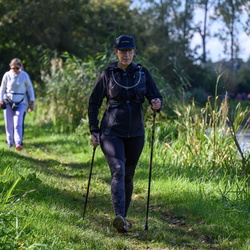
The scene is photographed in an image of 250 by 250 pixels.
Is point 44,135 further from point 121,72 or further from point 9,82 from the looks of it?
point 121,72

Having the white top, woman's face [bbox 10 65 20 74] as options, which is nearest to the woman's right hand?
the white top

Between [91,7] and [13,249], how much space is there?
28615 mm

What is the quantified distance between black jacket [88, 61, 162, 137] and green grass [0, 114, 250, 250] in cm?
101

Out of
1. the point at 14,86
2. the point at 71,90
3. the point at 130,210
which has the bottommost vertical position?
the point at 130,210

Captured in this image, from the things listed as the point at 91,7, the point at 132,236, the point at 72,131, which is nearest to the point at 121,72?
the point at 132,236

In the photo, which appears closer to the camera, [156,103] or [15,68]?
[156,103]

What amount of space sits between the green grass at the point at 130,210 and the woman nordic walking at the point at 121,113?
460 mm

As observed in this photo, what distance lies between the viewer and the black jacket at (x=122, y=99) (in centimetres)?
531

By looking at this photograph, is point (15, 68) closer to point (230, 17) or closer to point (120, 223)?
point (120, 223)

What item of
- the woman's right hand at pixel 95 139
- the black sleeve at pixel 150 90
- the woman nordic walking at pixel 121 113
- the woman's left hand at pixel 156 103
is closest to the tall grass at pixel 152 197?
the woman nordic walking at pixel 121 113

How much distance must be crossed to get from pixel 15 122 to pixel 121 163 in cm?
548

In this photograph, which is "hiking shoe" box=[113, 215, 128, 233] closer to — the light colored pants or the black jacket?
the black jacket

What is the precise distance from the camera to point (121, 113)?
530cm

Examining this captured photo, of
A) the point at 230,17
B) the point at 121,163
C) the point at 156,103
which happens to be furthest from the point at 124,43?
the point at 230,17
